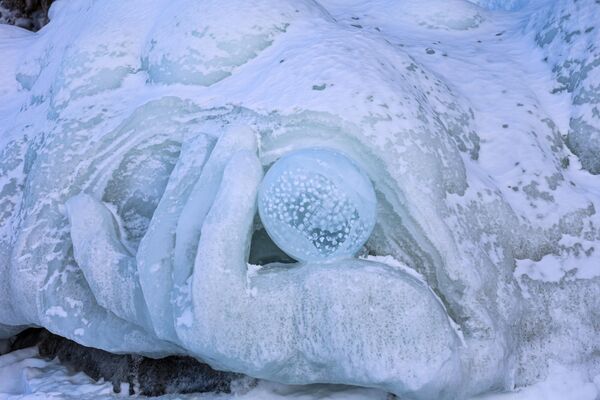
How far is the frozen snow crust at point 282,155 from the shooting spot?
1732 mm

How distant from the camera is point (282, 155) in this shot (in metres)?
1.95

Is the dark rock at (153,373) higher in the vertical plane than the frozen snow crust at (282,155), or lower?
lower

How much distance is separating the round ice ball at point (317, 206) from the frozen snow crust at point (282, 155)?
0.07m

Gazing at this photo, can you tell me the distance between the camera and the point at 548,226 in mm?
2137

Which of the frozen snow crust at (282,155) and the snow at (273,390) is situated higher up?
the frozen snow crust at (282,155)

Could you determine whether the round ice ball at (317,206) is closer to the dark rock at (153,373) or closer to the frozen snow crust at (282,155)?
the frozen snow crust at (282,155)

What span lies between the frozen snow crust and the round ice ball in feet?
0.22

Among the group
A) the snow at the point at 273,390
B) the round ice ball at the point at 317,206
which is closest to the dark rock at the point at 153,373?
the snow at the point at 273,390

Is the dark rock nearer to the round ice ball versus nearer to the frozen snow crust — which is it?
the frozen snow crust

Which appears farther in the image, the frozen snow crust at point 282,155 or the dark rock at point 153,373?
the dark rock at point 153,373

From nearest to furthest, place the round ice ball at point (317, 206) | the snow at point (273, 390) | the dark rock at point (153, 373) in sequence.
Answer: the round ice ball at point (317, 206), the snow at point (273, 390), the dark rock at point (153, 373)

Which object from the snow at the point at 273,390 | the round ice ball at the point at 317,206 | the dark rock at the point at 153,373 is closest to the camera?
the round ice ball at the point at 317,206

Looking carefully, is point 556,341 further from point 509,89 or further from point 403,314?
point 509,89

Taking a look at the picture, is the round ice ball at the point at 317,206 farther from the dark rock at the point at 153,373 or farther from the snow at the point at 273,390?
the dark rock at the point at 153,373
